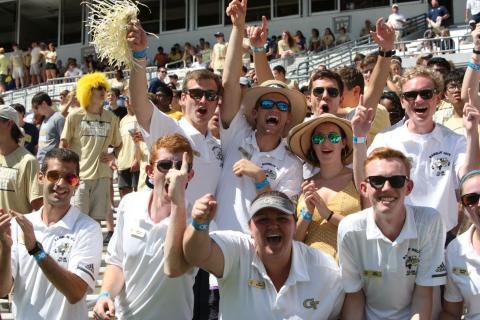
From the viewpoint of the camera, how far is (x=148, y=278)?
373 centimetres

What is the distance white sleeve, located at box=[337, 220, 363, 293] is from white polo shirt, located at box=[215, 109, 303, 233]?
0.83 m

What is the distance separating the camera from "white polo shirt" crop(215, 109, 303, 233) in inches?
169

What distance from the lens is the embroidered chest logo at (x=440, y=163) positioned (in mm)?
4234

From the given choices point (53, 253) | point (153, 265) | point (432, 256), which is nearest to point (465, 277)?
point (432, 256)

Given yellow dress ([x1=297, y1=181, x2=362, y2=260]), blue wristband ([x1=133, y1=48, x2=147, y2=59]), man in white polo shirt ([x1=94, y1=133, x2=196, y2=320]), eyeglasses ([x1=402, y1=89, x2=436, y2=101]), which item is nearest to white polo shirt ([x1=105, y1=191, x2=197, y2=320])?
man in white polo shirt ([x1=94, y1=133, x2=196, y2=320])

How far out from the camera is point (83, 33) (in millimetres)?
29688

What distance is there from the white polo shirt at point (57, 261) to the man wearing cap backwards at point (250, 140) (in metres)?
0.93

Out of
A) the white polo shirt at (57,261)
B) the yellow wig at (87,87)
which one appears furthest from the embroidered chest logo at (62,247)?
the yellow wig at (87,87)

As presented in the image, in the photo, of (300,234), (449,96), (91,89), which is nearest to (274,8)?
(91,89)

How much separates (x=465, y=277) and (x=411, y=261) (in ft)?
1.17

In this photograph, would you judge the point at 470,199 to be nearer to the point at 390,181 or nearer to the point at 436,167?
the point at 390,181

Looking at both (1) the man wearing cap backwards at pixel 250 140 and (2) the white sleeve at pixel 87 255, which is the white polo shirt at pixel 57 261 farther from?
(1) the man wearing cap backwards at pixel 250 140

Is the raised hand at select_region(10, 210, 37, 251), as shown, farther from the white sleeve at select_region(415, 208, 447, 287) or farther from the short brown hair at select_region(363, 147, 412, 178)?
the white sleeve at select_region(415, 208, 447, 287)

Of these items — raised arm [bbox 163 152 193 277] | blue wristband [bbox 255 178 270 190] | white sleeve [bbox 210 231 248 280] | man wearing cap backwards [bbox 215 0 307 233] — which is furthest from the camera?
man wearing cap backwards [bbox 215 0 307 233]
